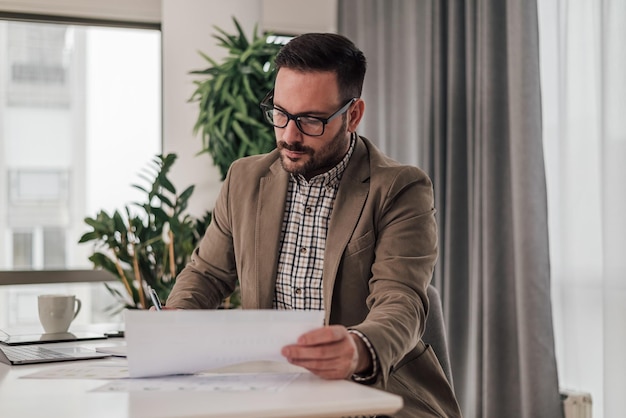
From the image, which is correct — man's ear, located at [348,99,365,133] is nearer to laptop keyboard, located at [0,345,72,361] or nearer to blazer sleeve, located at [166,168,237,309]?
blazer sleeve, located at [166,168,237,309]

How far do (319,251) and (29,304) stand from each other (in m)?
3.01

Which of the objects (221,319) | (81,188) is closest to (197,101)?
(81,188)

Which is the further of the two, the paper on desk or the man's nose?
the man's nose

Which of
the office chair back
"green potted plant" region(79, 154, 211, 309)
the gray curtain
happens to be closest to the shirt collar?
the office chair back

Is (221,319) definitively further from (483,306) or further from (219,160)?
(219,160)

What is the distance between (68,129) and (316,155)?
3175 mm

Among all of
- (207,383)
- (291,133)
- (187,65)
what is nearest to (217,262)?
(291,133)

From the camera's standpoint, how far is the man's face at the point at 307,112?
1.64m

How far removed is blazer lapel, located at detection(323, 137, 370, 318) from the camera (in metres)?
1.67

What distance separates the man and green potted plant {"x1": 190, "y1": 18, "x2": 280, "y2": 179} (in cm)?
169

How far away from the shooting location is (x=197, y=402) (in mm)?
1041

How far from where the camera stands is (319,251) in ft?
5.83

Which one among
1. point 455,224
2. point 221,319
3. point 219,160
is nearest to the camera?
point 221,319

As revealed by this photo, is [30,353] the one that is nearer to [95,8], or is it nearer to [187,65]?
[187,65]
